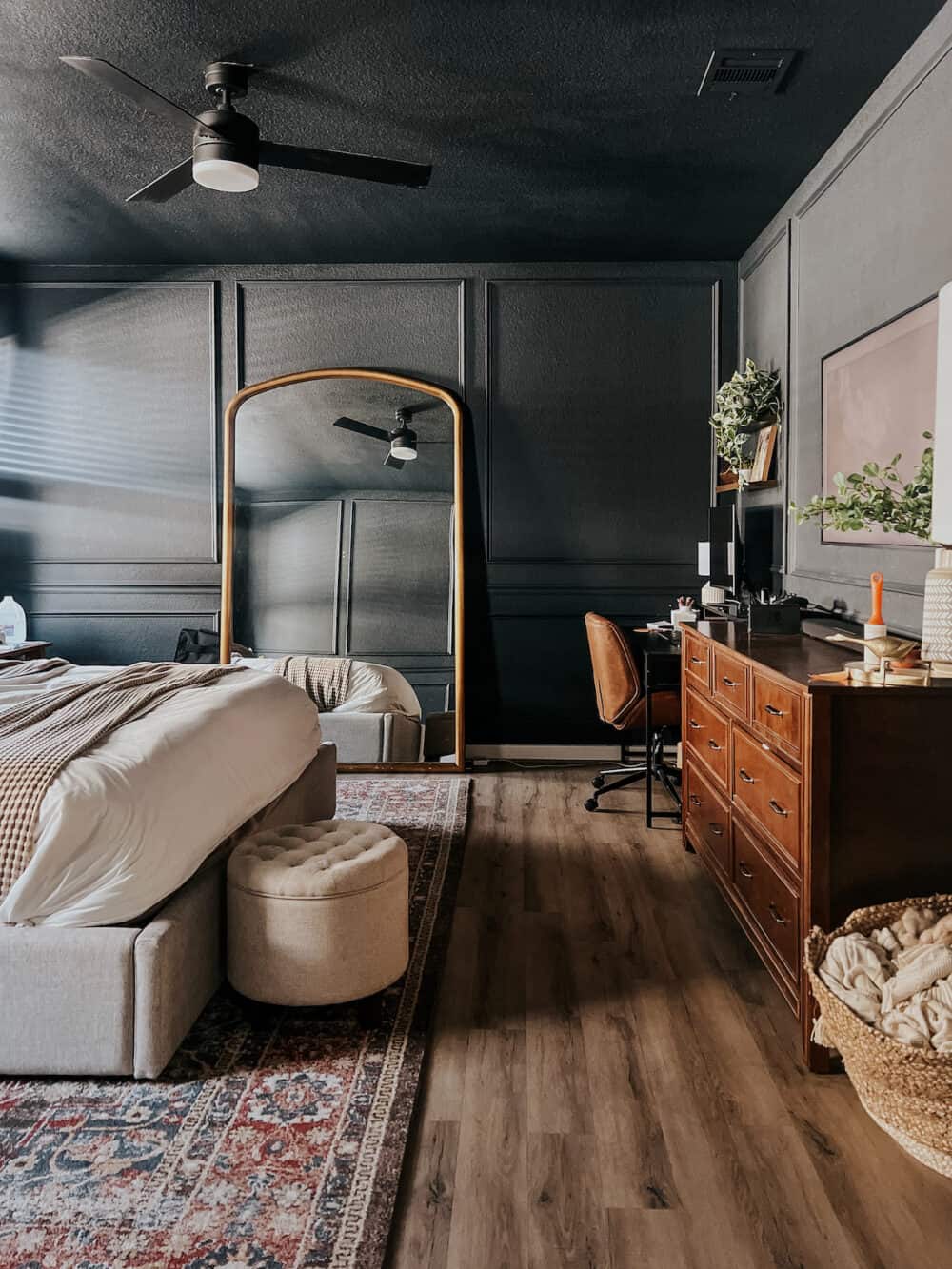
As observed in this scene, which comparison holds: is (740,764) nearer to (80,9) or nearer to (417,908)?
(417,908)

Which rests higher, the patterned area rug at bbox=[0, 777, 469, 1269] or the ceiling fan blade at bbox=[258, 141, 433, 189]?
the ceiling fan blade at bbox=[258, 141, 433, 189]

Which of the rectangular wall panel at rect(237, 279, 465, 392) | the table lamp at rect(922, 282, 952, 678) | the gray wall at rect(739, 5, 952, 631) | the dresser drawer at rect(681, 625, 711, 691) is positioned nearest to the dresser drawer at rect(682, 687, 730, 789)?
the dresser drawer at rect(681, 625, 711, 691)

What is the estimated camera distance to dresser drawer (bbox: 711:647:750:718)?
288 centimetres

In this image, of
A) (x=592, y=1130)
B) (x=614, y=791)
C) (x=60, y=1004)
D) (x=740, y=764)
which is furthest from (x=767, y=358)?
(x=60, y=1004)

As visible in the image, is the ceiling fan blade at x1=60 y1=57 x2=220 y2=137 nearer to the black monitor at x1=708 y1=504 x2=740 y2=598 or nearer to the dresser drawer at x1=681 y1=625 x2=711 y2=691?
the dresser drawer at x1=681 y1=625 x2=711 y2=691

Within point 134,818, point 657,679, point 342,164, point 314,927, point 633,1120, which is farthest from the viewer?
point 657,679

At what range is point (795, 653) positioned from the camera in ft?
9.36

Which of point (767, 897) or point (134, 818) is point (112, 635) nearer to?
point (134, 818)

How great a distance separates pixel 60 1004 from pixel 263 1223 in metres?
0.71

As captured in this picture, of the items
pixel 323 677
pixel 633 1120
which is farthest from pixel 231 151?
pixel 633 1120

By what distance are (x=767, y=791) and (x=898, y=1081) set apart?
2.93 ft

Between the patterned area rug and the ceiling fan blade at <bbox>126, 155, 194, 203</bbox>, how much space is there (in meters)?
2.61

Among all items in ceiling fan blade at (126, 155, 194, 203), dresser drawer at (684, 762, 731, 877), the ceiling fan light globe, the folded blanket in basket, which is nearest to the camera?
the folded blanket in basket

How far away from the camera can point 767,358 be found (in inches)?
187
